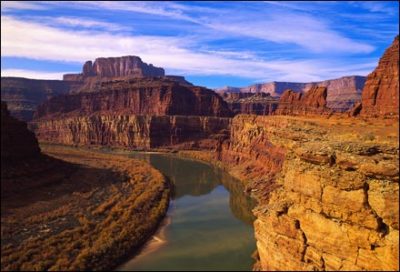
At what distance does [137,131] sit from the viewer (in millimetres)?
109000

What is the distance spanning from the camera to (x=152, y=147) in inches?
4080

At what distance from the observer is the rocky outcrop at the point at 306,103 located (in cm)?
6719

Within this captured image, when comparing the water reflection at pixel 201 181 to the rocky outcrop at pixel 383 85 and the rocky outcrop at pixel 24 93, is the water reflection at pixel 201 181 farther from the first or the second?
the rocky outcrop at pixel 24 93

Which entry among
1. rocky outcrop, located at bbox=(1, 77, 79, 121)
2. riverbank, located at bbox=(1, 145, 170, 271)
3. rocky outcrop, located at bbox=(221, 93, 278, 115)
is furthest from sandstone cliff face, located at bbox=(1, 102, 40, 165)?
rocky outcrop, located at bbox=(1, 77, 79, 121)

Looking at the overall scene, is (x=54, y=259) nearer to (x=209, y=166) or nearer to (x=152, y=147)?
(x=209, y=166)

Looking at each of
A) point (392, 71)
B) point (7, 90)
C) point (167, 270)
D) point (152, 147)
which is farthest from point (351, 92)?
point (167, 270)

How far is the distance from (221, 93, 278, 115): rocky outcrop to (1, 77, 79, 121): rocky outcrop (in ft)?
281

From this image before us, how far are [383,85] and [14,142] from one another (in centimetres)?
4764

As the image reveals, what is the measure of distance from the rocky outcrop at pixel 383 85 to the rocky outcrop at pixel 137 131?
4482 cm

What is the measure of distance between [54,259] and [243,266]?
12.8 meters

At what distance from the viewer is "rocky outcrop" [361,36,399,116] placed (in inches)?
1758

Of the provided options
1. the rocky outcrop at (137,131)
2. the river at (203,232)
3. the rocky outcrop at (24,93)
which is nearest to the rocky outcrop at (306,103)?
the rocky outcrop at (137,131)

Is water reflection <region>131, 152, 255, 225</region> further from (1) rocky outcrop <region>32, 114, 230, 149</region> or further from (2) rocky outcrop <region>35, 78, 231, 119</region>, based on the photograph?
(2) rocky outcrop <region>35, 78, 231, 119</region>

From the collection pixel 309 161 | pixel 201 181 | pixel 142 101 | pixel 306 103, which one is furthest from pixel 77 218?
pixel 142 101
